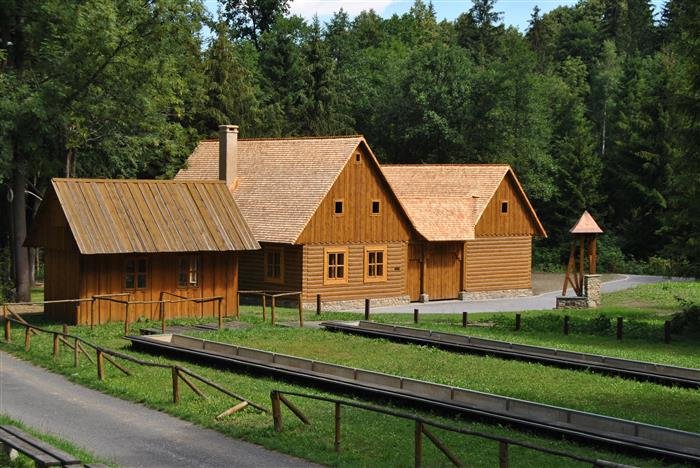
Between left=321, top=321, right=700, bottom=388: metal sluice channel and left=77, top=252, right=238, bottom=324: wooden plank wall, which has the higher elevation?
left=77, top=252, right=238, bottom=324: wooden plank wall

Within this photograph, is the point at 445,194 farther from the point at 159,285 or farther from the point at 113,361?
the point at 113,361

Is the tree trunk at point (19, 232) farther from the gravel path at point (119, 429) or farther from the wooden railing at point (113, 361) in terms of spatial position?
the gravel path at point (119, 429)

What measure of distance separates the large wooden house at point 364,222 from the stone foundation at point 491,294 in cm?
10

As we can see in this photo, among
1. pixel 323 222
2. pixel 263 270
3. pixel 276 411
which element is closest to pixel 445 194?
pixel 323 222

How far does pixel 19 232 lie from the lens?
4238 cm

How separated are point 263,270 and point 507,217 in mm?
13358

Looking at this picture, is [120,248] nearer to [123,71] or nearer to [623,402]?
[123,71]

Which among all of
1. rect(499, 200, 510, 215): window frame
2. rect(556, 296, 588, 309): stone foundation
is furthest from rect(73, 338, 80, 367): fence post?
rect(499, 200, 510, 215): window frame

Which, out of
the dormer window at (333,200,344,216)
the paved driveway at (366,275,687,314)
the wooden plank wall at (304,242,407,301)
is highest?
the dormer window at (333,200,344,216)

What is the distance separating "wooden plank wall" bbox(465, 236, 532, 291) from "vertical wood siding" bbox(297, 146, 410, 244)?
183 inches

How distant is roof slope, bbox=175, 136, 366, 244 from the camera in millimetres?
44625

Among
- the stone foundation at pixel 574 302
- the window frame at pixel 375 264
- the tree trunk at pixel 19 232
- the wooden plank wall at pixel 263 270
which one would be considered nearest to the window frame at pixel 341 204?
the window frame at pixel 375 264

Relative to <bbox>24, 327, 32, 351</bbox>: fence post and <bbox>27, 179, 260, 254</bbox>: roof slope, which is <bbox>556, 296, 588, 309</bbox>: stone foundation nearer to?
<bbox>27, 179, 260, 254</bbox>: roof slope

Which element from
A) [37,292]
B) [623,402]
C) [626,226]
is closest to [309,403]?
[623,402]
